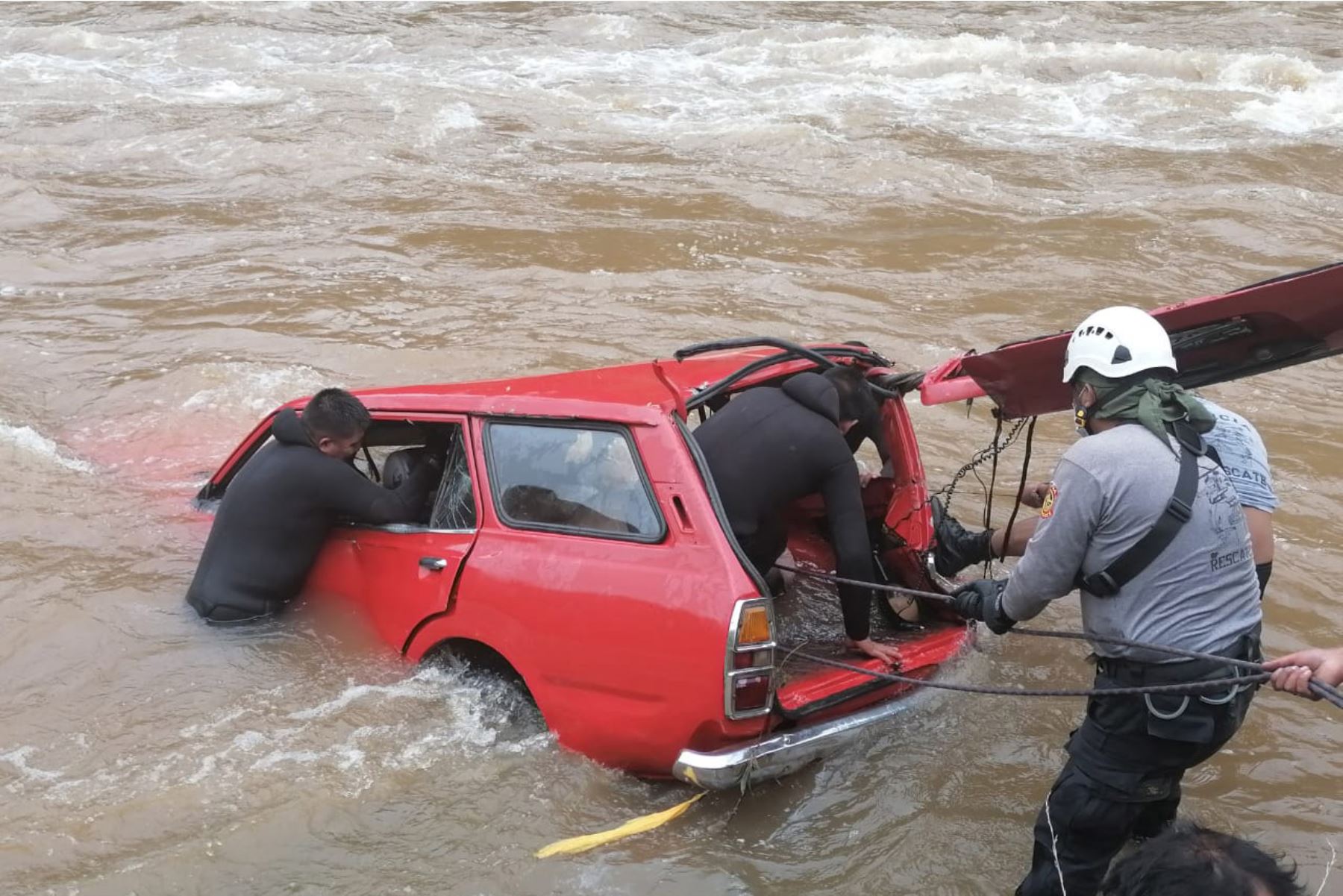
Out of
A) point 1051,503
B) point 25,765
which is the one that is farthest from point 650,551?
point 25,765

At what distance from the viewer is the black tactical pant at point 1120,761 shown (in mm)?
3670

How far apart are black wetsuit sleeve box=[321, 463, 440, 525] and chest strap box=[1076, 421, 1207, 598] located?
2798 mm

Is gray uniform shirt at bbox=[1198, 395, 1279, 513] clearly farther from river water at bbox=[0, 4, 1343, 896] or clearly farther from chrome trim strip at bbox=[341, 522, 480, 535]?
chrome trim strip at bbox=[341, 522, 480, 535]

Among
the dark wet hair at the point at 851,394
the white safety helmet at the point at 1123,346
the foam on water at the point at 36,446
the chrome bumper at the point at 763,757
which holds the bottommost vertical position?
the chrome bumper at the point at 763,757

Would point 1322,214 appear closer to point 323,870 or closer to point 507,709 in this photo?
point 507,709

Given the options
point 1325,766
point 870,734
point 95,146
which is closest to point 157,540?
point 870,734

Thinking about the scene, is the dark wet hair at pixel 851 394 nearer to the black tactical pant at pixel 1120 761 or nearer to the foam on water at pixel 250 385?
the black tactical pant at pixel 1120 761

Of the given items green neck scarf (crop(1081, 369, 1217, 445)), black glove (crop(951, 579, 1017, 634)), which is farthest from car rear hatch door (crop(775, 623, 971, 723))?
green neck scarf (crop(1081, 369, 1217, 445))

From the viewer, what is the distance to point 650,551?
4.28 metres

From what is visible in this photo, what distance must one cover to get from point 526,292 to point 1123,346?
23.6 ft

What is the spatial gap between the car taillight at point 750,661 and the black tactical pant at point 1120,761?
973 mm

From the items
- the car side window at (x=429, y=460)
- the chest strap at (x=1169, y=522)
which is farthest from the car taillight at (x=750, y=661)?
the car side window at (x=429, y=460)

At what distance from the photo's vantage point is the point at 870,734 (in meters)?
4.59

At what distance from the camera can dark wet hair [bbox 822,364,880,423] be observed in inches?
194
